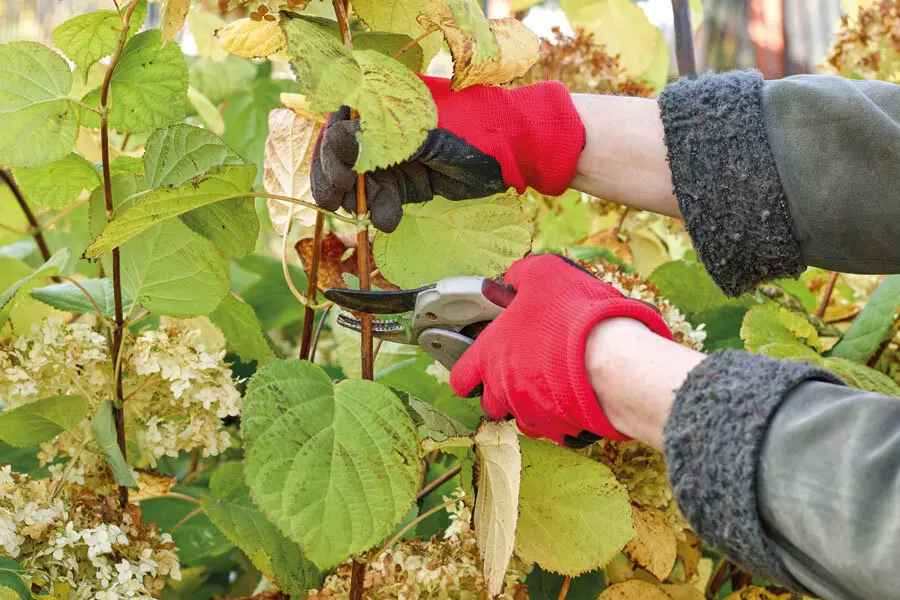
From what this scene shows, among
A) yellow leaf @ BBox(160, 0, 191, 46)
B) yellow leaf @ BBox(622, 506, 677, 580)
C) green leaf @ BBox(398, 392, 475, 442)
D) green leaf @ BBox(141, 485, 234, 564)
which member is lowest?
green leaf @ BBox(141, 485, 234, 564)

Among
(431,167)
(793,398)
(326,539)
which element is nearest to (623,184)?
(431,167)

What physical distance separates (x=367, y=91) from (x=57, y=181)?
1.16 feet

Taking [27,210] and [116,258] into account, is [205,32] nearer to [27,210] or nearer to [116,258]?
[27,210]

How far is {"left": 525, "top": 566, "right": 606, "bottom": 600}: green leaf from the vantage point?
82cm

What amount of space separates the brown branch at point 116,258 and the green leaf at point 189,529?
0.11 meters

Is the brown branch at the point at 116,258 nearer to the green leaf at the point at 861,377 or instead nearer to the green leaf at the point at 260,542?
the green leaf at the point at 260,542

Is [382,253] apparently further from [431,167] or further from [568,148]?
[568,148]

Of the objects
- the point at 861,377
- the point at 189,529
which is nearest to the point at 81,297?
the point at 189,529

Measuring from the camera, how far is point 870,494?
45 centimetres

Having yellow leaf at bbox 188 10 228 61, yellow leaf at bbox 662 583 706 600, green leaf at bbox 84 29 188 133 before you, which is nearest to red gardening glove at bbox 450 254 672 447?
yellow leaf at bbox 662 583 706 600

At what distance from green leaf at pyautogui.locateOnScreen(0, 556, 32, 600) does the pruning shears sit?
0.95 feet

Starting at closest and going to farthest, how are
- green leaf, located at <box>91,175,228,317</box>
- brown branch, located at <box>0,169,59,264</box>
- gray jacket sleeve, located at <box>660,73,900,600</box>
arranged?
gray jacket sleeve, located at <box>660,73,900,600</box> < green leaf, located at <box>91,175,228,317</box> < brown branch, located at <box>0,169,59,264</box>

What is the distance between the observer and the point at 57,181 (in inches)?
28.5

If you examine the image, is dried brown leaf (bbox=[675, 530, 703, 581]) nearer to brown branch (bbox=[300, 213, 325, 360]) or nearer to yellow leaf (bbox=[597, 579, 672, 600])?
yellow leaf (bbox=[597, 579, 672, 600])
